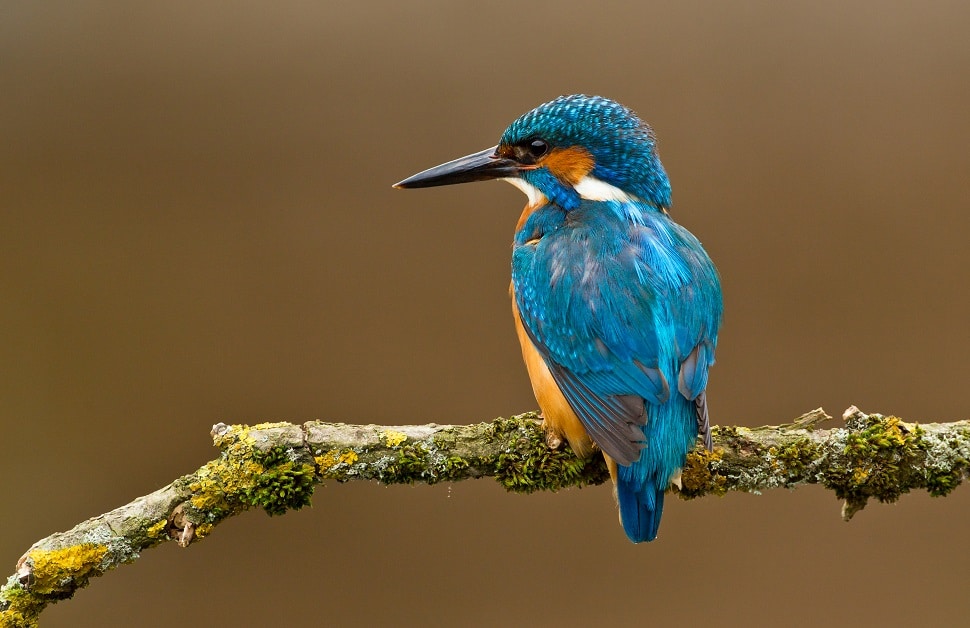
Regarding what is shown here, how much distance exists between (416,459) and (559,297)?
0.39 metres

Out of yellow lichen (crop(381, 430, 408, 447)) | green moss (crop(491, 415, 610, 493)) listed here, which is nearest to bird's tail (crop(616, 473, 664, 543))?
green moss (crop(491, 415, 610, 493))

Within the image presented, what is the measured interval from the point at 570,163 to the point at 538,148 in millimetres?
79

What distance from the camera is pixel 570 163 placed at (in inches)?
74.7

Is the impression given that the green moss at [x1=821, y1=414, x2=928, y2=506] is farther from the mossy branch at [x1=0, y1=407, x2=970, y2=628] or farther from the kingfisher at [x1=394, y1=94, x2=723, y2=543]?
the kingfisher at [x1=394, y1=94, x2=723, y2=543]

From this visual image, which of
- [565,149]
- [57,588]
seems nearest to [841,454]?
[565,149]

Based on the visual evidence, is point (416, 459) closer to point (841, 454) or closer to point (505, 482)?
point (505, 482)

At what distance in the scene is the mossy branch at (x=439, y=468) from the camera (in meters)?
1.36

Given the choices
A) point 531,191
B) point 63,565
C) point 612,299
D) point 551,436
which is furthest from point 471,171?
point 63,565

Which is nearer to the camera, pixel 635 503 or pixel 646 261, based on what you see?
pixel 635 503

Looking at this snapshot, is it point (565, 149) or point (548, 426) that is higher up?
point (565, 149)

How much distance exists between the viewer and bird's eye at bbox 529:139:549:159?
6.31 ft

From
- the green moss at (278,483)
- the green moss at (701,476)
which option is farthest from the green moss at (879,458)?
the green moss at (278,483)

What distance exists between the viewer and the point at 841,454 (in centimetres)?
158

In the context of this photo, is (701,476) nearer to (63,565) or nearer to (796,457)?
(796,457)
